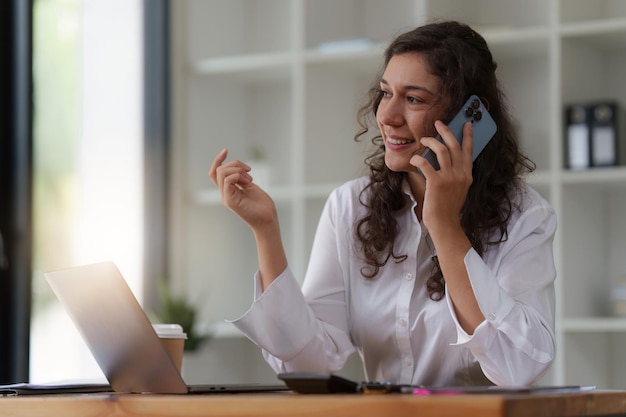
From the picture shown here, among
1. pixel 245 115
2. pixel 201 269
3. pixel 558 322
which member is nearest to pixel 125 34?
pixel 245 115

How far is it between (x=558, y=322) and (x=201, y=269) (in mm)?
1407

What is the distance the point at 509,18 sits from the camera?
12.4 ft

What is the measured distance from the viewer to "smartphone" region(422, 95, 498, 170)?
72.1 inches

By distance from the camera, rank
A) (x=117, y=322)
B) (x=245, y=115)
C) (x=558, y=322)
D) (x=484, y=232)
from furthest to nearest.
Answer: (x=245, y=115)
(x=558, y=322)
(x=484, y=232)
(x=117, y=322)

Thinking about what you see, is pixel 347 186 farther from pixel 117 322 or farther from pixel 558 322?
pixel 558 322

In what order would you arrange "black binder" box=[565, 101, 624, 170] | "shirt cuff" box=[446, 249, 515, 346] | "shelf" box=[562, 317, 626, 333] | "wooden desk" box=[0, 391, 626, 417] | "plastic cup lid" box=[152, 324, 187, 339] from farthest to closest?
1. "black binder" box=[565, 101, 624, 170]
2. "shelf" box=[562, 317, 626, 333]
3. "plastic cup lid" box=[152, 324, 187, 339]
4. "shirt cuff" box=[446, 249, 515, 346]
5. "wooden desk" box=[0, 391, 626, 417]

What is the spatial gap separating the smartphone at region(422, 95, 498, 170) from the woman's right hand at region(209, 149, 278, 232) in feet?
1.05

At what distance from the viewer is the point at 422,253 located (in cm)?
204

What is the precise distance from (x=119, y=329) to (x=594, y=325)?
7.08ft

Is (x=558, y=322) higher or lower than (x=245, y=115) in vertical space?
lower

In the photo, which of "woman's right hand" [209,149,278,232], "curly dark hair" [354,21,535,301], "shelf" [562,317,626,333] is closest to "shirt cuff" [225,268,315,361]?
"woman's right hand" [209,149,278,232]

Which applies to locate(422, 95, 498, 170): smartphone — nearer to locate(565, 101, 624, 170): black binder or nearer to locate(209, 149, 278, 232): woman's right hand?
locate(209, 149, 278, 232): woman's right hand

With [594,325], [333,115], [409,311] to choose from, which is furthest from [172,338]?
[333,115]

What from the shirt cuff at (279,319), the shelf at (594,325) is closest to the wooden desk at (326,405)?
the shirt cuff at (279,319)
